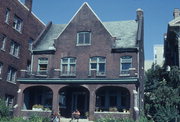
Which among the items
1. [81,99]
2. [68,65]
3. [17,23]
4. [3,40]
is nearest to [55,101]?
[81,99]

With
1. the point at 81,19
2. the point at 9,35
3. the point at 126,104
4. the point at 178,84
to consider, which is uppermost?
the point at 81,19

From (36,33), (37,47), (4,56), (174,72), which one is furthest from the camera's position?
(36,33)

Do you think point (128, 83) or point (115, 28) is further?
point (115, 28)

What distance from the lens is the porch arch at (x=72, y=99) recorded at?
32.1 metres

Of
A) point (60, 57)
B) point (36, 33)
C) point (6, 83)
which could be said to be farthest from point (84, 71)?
point (36, 33)

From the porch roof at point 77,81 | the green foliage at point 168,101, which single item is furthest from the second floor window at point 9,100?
the green foliage at point 168,101

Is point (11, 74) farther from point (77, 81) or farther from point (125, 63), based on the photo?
point (125, 63)

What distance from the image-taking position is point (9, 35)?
3400cm

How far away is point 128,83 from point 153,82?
14.7 meters

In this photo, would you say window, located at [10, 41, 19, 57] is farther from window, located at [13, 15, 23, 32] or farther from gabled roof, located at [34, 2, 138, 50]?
gabled roof, located at [34, 2, 138, 50]

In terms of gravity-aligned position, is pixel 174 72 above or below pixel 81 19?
below

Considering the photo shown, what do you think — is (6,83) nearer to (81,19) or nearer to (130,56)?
(81,19)

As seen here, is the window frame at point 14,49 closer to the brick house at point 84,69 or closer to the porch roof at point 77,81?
the brick house at point 84,69

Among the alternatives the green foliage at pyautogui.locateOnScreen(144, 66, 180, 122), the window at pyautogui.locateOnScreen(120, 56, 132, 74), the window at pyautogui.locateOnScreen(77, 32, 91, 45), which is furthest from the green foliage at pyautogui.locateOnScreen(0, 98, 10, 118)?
the green foliage at pyautogui.locateOnScreen(144, 66, 180, 122)
